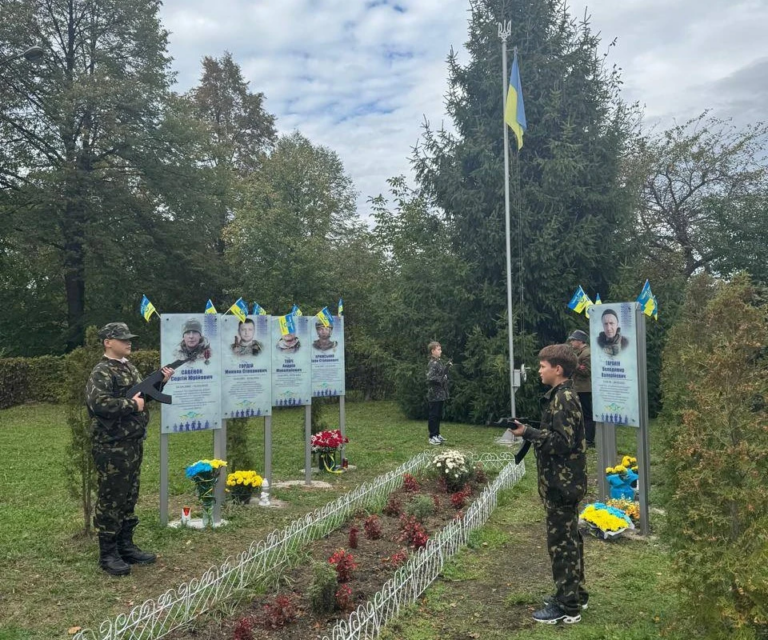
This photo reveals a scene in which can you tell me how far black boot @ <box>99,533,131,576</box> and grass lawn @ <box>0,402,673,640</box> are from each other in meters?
0.09

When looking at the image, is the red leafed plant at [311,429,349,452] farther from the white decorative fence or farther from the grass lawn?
the white decorative fence

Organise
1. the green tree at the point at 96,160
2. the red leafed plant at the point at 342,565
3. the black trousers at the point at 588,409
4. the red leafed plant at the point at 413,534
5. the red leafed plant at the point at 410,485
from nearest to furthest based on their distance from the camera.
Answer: the red leafed plant at the point at 342,565 → the red leafed plant at the point at 413,534 → the red leafed plant at the point at 410,485 → the black trousers at the point at 588,409 → the green tree at the point at 96,160

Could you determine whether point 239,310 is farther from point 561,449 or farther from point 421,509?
point 561,449

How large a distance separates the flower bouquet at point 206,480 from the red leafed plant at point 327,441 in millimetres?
3064

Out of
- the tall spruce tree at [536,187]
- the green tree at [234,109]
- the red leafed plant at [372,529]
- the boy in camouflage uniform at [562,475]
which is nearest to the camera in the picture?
the boy in camouflage uniform at [562,475]

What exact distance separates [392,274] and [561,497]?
15.5 m

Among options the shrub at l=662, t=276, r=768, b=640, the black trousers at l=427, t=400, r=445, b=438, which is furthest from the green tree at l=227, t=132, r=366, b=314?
the shrub at l=662, t=276, r=768, b=640

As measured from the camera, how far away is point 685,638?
355 centimetres

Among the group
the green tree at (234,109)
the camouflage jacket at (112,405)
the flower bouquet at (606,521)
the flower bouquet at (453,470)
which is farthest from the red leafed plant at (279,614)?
the green tree at (234,109)

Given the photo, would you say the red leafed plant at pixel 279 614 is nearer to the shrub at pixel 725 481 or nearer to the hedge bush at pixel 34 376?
the shrub at pixel 725 481

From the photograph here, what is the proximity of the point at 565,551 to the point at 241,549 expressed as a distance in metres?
3.18

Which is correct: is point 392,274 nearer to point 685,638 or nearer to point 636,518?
point 636,518

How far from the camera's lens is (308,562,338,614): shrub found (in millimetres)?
4348

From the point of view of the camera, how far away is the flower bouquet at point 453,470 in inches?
314
